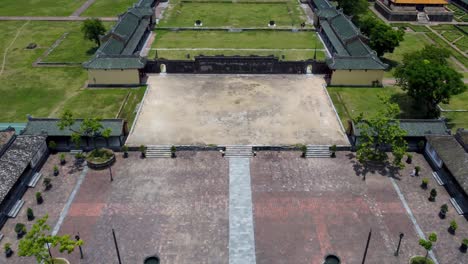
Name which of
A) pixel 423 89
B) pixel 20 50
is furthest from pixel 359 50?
pixel 20 50

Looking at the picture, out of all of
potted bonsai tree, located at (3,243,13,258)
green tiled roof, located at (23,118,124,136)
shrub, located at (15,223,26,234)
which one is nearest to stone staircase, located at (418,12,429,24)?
green tiled roof, located at (23,118,124,136)

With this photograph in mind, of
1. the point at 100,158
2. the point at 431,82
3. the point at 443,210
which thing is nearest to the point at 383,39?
the point at 431,82

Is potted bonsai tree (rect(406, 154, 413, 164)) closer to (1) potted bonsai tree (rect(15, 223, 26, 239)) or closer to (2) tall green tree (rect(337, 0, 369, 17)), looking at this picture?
(1) potted bonsai tree (rect(15, 223, 26, 239))

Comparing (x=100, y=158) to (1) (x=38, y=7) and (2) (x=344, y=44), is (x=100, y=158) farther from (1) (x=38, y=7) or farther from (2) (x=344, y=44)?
(1) (x=38, y=7)

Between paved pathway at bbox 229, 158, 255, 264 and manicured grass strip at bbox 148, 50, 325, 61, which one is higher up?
manicured grass strip at bbox 148, 50, 325, 61

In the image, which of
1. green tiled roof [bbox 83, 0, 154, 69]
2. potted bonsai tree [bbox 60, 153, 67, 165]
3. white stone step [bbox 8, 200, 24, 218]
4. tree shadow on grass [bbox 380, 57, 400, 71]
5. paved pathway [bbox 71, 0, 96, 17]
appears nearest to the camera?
white stone step [bbox 8, 200, 24, 218]
